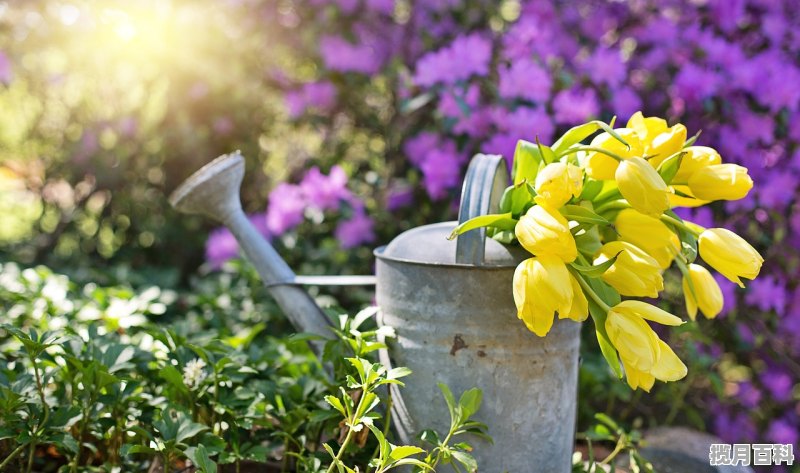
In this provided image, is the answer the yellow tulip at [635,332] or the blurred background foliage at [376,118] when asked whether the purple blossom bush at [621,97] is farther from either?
the yellow tulip at [635,332]

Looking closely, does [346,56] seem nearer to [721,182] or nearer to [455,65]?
[455,65]

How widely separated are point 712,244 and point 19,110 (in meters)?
3.62

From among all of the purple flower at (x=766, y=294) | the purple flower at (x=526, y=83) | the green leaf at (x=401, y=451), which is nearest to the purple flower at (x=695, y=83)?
the purple flower at (x=526, y=83)

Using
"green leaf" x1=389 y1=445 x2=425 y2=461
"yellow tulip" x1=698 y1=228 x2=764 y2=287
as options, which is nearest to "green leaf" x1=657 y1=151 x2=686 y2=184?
"yellow tulip" x1=698 y1=228 x2=764 y2=287

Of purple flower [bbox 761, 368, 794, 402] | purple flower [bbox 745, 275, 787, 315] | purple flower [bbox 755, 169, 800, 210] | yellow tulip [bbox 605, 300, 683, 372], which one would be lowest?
purple flower [bbox 761, 368, 794, 402]

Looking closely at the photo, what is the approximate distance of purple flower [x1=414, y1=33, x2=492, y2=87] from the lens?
7.01 feet

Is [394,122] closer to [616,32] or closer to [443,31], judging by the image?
[443,31]

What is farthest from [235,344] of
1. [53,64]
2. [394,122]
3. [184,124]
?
[53,64]

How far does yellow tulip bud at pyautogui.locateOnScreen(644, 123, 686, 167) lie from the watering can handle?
0.25 metres

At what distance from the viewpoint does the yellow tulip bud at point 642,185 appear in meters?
1.05

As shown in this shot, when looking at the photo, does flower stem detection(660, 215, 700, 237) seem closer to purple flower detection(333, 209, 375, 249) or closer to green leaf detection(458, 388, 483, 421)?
green leaf detection(458, 388, 483, 421)

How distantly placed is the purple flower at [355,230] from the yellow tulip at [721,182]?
1.26 meters

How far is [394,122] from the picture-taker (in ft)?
8.81

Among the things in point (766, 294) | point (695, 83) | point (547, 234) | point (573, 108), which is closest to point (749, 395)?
point (766, 294)
